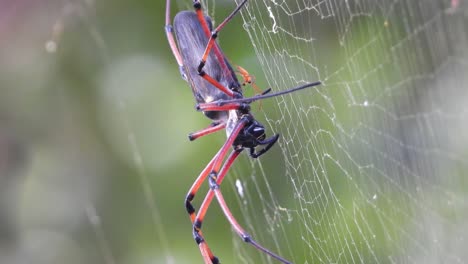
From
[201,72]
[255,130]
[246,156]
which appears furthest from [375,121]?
[246,156]

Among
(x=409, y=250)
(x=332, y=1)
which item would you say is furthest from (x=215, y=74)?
(x=409, y=250)

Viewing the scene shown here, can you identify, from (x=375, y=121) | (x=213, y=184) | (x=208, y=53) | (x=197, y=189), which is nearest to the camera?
(x=375, y=121)

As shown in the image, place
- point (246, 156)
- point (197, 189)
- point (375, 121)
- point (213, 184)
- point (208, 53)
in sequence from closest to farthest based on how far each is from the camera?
point (375, 121) < point (208, 53) < point (213, 184) < point (197, 189) < point (246, 156)

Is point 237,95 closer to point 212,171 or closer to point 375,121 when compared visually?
point 212,171

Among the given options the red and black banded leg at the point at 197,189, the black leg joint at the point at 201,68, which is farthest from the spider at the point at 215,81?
the red and black banded leg at the point at 197,189

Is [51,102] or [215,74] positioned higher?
[215,74]

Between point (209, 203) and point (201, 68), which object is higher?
point (201, 68)

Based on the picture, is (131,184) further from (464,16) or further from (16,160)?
(464,16)
